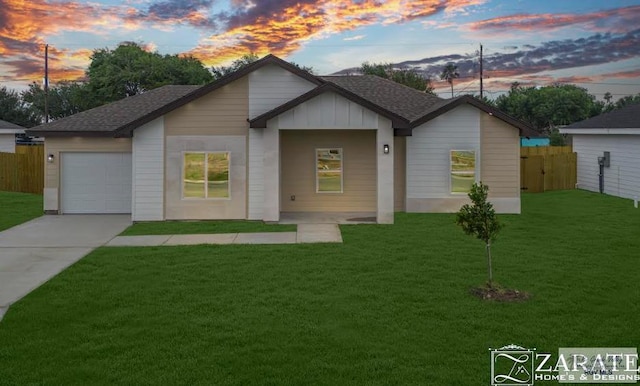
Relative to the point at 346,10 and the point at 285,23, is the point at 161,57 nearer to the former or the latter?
the point at 285,23

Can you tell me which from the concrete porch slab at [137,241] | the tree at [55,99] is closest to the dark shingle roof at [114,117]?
the concrete porch slab at [137,241]

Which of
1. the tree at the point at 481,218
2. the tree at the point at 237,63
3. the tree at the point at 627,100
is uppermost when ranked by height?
the tree at the point at 237,63

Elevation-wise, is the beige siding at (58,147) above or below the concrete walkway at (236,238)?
above

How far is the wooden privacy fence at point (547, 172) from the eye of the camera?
93.2 ft

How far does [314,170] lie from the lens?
20.9 meters

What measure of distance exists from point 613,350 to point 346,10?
92.0 ft

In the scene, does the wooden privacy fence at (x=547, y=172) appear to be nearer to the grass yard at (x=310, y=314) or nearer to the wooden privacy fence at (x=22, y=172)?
the grass yard at (x=310, y=314)

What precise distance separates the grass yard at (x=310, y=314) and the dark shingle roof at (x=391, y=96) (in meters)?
9.69

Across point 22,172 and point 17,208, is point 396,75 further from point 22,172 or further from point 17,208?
point 17,208

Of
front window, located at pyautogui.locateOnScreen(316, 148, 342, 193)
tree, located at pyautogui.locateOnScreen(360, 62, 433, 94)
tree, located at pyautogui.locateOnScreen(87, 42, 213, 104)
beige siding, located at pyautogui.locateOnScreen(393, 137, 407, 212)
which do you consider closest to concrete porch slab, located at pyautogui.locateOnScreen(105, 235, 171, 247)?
front window, located at pyautogui.locateOnScreen(316, 148, 342, 193)

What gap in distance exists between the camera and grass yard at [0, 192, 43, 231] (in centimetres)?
1899

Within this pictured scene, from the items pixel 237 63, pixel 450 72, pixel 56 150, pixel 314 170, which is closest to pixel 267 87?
pixel 314 170

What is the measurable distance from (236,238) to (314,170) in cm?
651

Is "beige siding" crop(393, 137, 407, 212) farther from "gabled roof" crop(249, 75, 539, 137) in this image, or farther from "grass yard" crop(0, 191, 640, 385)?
"grass yard" crop(0, 191, 640, 385)
